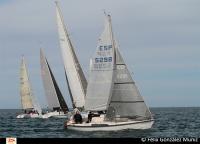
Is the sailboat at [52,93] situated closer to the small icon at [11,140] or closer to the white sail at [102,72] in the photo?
the white sail at [102,72]

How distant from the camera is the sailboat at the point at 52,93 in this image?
287 ft

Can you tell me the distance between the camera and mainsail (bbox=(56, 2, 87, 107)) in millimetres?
65750

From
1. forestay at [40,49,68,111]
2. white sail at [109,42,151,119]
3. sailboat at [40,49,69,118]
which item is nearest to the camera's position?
white sail at [109,42,151,119]

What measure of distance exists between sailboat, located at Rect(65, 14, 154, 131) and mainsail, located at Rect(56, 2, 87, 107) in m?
22.1

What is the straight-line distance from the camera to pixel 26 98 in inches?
3984

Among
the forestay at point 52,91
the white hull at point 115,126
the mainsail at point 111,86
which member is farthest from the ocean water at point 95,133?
the forestay at point 52,91

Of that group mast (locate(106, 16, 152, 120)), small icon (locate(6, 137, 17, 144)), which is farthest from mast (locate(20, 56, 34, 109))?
small icon (locate(6, 137, 17, 144))

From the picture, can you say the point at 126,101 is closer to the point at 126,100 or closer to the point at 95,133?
the point at 126,100

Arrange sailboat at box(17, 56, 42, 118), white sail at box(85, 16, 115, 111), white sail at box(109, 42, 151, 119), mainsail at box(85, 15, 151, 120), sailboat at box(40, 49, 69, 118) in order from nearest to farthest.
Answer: white sail at box(109, 42, 151, 119)
mainsail at box(85, 15, 151, 120)
white sail at box(85, 16, 115, 111)
sailboat at box(40, 49, 69, 118)
sailboat at box(17, 56, 42, 118)

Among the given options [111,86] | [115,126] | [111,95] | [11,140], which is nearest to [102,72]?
[111,86]

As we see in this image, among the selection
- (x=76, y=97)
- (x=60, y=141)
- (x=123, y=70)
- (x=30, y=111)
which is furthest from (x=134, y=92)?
(x=30, y=111)

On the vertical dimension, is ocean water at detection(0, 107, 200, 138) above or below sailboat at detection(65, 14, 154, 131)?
below

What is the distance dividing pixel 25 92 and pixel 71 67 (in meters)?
35.8

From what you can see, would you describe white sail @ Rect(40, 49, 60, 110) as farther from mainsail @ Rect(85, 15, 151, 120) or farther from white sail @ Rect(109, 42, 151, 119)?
white sail @ Rect(109, 42, 151, 119)
